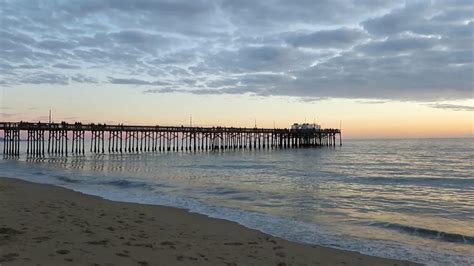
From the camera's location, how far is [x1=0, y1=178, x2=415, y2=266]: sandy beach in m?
5.68

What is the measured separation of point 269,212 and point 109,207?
15.1ft


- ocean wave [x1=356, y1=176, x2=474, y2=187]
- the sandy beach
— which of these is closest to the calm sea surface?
ocean wave [x1=356, y1=176, x2=474, y2=187]

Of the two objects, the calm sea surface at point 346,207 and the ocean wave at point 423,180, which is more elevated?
the calm sea surface at point 346,207

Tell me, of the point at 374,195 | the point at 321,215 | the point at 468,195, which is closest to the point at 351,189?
the point at 374,195

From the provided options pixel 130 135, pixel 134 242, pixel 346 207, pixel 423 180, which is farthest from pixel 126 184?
pixel 130 135

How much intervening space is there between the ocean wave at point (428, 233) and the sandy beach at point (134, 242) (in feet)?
9.30

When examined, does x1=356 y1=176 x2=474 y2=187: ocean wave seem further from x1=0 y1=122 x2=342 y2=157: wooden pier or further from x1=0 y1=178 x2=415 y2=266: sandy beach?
x1=0 y1=122 x2=342 y2=157: wooden pier

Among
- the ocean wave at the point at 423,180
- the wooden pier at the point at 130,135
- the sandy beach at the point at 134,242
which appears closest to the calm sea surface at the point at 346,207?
the ocean wave at the point at 423,180

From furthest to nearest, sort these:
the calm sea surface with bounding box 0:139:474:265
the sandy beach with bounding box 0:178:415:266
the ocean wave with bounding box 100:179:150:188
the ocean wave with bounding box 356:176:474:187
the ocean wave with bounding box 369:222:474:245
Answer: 1. the ocean wave with bounding box 356:176:474:187
2. the ocean wave with bounding box 100:179:150:188
3. the ocean wave with bounding box 369:222:474:245
4. the calm sea surface with bounding box 0:139:474:265
5. the sandy beach with bounding box 0:178:415:266

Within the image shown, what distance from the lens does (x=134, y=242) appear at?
688cm

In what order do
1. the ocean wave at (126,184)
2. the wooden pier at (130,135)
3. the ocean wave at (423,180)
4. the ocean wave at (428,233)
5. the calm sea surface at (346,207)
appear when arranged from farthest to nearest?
the wooden pier at (130,135), the ocean wave at (423,180), the ocean wave at (126,184), the ocean wave at (428,233), the calm sea surface at (346,207)

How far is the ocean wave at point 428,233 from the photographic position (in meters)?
9.34

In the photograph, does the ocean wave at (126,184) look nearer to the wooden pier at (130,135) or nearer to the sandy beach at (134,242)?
the sandy beach at (134,242)

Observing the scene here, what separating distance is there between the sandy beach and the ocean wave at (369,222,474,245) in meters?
2.83
